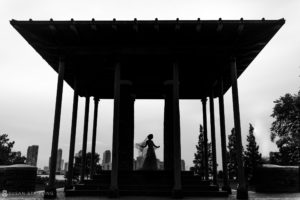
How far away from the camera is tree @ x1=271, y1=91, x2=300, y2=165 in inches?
1207

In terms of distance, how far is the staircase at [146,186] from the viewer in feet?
44.7

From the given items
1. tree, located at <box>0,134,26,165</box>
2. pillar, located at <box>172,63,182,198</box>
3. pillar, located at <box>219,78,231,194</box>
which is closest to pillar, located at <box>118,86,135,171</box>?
pillar, located at <box>172,63,182,198</box>

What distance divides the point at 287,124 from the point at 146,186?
2401cm

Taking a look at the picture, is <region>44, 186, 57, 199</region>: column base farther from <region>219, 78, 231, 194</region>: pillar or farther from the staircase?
<region>219, 78, 231, 194</region>: pillar

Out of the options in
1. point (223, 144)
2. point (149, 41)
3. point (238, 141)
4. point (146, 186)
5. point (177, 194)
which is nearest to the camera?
point (177, 194)

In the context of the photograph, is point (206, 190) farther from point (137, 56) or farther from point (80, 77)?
point (80, 77)

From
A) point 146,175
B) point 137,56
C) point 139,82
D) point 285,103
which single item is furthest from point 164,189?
point 285,103

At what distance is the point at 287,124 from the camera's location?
32.3 metres

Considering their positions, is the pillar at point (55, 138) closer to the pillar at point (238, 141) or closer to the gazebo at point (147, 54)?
the gazebo at point (147, 54)

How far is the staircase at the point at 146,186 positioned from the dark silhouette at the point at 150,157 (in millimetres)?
2250

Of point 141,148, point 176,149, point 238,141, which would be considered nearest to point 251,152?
point 141,148

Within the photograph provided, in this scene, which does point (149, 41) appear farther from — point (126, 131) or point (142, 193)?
point (142, 193)

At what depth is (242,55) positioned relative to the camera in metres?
15.5

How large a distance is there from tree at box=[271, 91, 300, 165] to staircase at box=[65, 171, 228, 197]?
Answer: 64.0ft
